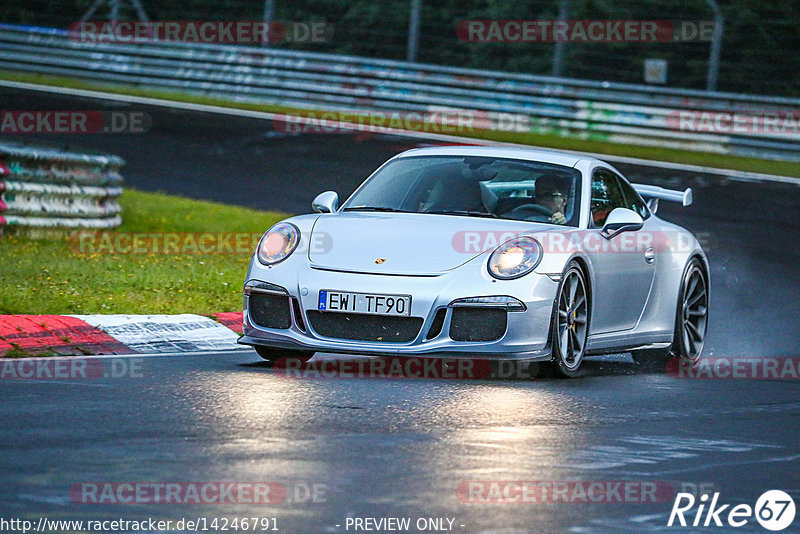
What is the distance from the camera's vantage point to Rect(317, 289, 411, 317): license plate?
7.85 meters

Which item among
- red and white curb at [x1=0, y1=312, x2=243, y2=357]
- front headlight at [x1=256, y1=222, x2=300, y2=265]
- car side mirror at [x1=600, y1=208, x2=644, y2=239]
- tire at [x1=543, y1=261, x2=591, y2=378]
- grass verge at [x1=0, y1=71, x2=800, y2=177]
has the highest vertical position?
grass verge at [x1=0, y1=71, x2=800, y2=177]

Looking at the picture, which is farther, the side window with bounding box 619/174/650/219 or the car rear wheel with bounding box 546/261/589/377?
the side window with bounding box 619/174/650/219

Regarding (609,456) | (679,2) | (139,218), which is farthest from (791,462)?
(679,2)

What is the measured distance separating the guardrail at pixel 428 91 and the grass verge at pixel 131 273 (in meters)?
7.78

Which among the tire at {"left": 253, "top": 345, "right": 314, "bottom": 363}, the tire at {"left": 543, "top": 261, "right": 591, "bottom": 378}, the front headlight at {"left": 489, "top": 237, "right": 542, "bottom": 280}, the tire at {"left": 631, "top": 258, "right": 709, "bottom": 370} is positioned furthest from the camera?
the tire at {"left": 631, "top": 258, "right": 709, "bottom": 370}

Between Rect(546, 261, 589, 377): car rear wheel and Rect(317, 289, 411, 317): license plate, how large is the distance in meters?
0.84

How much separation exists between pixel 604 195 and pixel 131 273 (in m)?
4.29

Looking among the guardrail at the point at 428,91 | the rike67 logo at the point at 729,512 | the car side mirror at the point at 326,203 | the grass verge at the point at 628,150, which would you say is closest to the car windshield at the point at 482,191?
the car side mirror at the point at 326,203

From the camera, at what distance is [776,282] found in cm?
1364

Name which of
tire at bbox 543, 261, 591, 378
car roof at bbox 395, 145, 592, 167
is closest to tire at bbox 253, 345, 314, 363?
tire at bbox 543, 261, 591, 378

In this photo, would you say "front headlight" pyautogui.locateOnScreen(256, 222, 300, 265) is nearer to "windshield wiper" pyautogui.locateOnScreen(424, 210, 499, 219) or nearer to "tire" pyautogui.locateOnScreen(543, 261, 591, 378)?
"windshield wiper" pyautogui.locateOnScreen(424, 210, 499, 219)

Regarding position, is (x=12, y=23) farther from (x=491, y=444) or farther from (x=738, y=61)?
(x=491, y=444)

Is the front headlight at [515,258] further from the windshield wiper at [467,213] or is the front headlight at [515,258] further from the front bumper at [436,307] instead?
the windshield wiper at [467,213]

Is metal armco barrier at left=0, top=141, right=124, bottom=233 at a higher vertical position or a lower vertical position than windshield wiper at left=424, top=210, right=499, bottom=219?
lower
